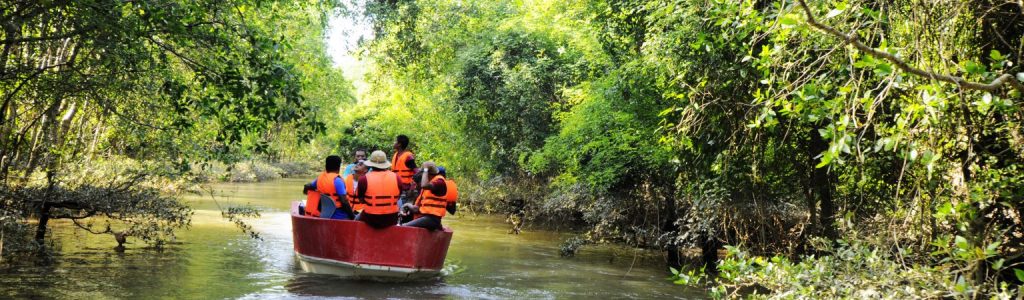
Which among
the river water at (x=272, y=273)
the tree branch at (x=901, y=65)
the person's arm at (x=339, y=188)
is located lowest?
the river water at (x=272, y=273)

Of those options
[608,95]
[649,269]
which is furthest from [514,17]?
[649,269]

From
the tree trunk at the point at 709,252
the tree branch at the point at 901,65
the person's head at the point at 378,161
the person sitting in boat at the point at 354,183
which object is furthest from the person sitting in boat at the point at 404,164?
the tree branch at the point at 901,65

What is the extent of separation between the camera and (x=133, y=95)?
1159 centimetres

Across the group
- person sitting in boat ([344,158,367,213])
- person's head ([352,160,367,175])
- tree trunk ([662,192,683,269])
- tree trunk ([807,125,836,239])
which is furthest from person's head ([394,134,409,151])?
tree trunk ([807,125,836,239])

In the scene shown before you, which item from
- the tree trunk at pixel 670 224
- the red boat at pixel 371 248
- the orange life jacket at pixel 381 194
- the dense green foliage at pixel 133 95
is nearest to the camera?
the dense green foliage at pixel 133 95

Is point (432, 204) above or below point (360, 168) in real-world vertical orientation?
below

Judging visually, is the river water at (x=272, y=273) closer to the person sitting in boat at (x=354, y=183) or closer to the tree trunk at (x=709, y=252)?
the tree trunk at (x=709, y=252)

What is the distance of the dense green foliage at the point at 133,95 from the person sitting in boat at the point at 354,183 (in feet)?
3.36

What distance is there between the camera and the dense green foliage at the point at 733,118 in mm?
5332

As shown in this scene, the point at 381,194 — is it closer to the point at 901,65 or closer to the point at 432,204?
the point at 432,204

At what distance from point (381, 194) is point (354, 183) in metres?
2.17

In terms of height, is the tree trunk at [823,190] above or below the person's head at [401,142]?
below

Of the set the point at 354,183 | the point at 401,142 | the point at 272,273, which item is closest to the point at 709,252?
the point at 401,142

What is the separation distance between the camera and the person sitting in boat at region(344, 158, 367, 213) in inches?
490
